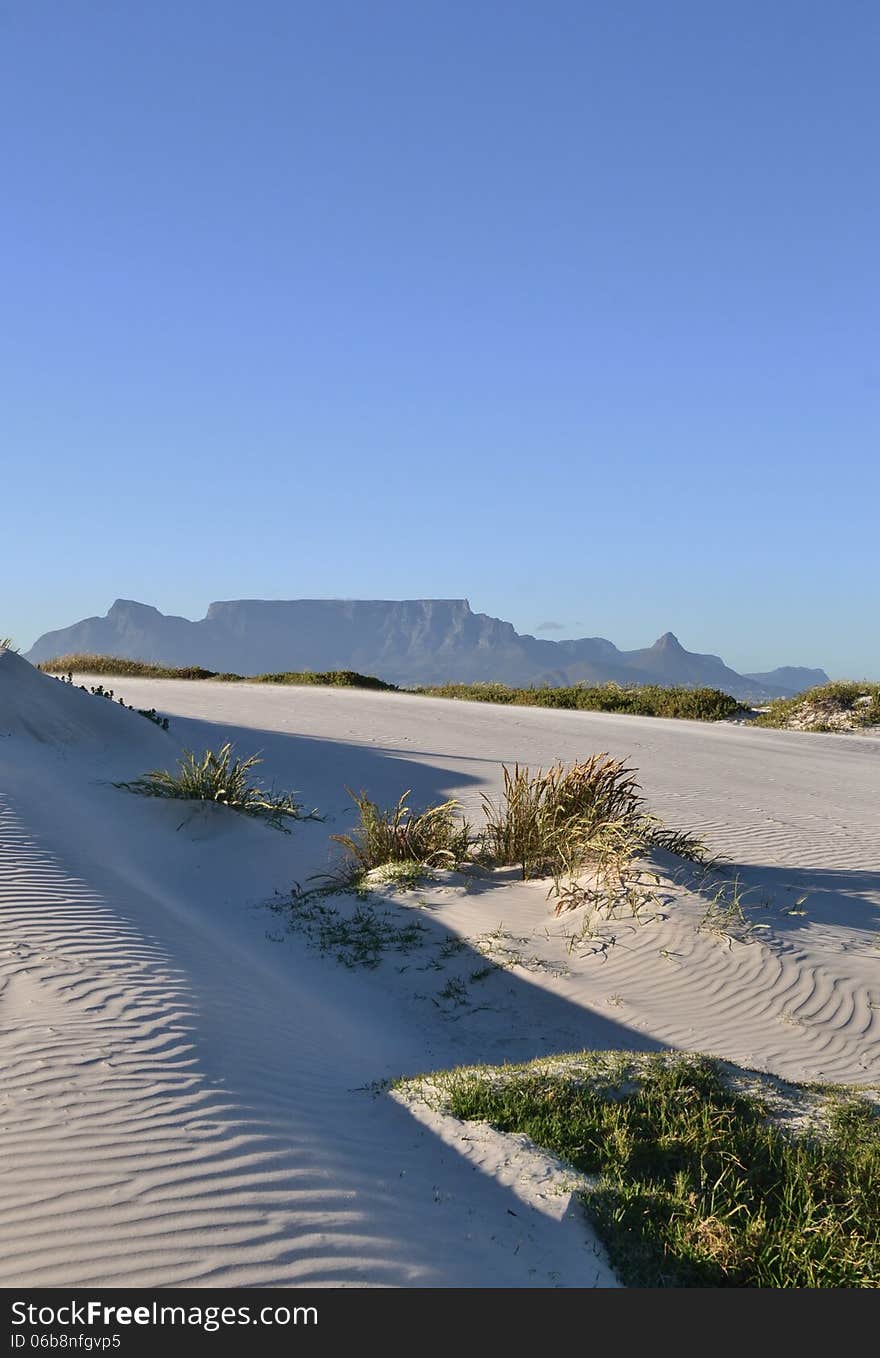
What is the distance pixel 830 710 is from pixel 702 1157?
2314 cm

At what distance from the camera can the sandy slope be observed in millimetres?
3213

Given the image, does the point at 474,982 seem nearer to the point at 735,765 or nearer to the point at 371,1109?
the point at 371,1109

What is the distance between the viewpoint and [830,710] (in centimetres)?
2525

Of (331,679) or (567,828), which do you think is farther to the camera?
(331,679)

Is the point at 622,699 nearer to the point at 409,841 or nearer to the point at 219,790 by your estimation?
the point at 219,790

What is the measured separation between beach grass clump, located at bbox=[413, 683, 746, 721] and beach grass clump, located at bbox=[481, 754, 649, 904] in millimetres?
16649

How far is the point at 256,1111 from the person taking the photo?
161 inches

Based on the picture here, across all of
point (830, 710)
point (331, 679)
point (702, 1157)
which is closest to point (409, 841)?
point (702, 1157)

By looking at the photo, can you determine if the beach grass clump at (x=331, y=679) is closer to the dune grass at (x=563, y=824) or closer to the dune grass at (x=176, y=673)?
the dune grass at (x=176, y=673)

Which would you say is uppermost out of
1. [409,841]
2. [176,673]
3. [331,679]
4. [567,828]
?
[176,673]

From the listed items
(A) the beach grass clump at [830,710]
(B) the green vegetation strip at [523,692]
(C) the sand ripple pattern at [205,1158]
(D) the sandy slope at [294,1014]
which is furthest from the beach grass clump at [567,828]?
(A) the beach grass clump at [830,710]

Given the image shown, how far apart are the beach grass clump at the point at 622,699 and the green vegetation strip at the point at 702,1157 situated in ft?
68.7

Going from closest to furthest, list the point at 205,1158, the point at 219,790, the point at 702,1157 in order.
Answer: the point at 205,1158, the point at 702,1157, the point at 219,790
